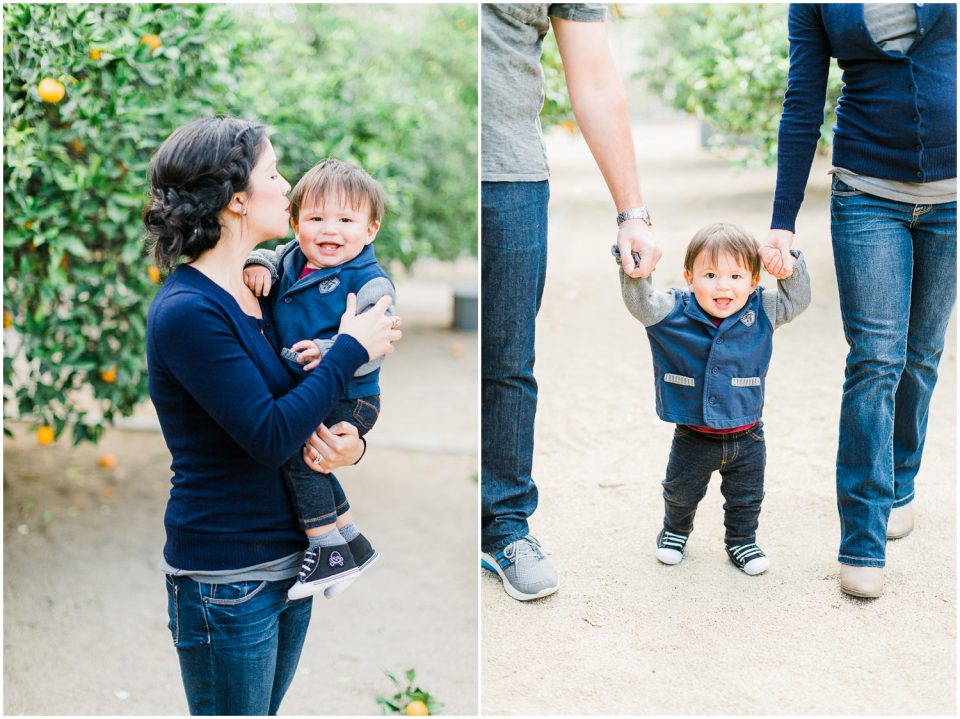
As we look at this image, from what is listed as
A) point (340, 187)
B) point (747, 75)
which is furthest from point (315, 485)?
point (747, 75)

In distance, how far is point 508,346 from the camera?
2.85m

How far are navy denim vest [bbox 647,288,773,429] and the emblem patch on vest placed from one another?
40.1 inches

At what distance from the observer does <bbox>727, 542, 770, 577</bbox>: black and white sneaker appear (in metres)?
3.02

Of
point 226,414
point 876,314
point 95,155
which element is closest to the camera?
point 226,414

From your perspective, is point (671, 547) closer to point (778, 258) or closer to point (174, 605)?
point (778, 258)

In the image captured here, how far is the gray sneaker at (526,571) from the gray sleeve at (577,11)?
1.49 meters

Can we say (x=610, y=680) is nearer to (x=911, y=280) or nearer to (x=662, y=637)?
(x=662, y=637)

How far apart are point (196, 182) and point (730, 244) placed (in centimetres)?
140

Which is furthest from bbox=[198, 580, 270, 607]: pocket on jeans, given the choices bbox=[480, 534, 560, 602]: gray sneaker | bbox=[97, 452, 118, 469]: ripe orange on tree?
bbox=[97, 452, 118, 469]: ripe orange on tree

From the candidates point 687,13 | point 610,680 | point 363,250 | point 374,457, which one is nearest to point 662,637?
point 610,680

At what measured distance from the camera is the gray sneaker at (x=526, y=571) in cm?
295

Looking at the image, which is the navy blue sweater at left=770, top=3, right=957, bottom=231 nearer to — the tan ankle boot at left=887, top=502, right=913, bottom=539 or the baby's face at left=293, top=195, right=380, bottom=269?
the tan ankle boot at left=887, top=502, right=913, bottom=539

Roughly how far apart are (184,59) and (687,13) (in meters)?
11.8

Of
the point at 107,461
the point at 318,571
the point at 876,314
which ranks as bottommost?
the point at 107,461
